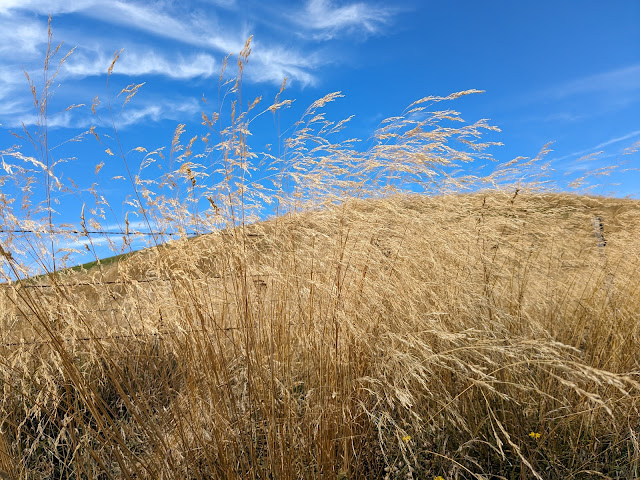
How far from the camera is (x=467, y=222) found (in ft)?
10.8

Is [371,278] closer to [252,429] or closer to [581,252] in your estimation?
[252,429]

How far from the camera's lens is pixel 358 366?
2.14 metres

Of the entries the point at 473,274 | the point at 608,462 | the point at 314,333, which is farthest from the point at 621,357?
the point at 314,333

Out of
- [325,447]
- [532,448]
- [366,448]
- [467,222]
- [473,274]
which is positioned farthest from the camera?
[467,222]

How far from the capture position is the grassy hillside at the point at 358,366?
183cm

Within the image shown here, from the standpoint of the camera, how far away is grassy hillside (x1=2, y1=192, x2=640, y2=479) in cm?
183

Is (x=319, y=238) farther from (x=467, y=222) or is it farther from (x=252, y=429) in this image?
(x=467, y=222)

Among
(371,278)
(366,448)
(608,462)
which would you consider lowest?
(608,462)

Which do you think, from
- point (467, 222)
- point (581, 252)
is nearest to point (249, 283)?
point (467, 222)

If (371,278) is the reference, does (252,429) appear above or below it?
below

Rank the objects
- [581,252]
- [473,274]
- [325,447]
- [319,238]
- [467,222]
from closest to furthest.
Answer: [325,447] < [319,238] < [473,274] < [467,222] < [581,252]

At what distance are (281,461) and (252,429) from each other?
172 mm

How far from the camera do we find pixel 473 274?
113 inches

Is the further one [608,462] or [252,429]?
[608,462]
